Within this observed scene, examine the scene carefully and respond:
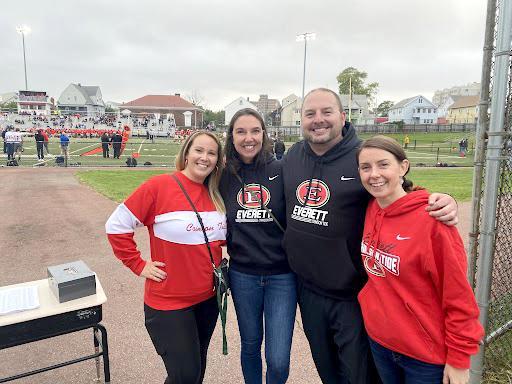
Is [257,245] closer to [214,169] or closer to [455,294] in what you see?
[214,169]

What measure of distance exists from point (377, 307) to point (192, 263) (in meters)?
1.22

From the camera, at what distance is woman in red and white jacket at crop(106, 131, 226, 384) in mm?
2551

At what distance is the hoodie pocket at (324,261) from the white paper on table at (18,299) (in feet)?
6.13

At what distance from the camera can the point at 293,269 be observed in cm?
262

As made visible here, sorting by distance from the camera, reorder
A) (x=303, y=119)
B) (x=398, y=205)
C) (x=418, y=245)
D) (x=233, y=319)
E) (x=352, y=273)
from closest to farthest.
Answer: (x=418, y=245)
(x=398, y=205)
(x=352, y=273)
(x=303, y=119)
(x=233, y=319)

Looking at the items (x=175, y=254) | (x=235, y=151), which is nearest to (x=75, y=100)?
(x=235, y=151)

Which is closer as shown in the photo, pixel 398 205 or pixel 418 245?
pixel 418 245

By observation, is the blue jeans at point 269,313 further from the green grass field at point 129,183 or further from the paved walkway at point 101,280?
the green grass field at point 129,183

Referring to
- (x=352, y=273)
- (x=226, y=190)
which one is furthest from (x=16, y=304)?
(x=352, y=273)

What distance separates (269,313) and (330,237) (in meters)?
0.80

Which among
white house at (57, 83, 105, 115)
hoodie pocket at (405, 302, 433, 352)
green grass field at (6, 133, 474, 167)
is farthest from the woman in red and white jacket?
white house at (57, 83, 105, 115)

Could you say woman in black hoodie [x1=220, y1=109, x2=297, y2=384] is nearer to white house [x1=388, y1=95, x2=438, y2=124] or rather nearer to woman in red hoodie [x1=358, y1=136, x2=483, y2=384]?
woman in red hoodie [x1=358, y1=136, x2=483, y2=384]

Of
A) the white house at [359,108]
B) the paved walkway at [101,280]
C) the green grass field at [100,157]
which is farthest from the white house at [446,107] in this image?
the paved walkway at [101,280]

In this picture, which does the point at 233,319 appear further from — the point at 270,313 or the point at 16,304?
the point at 16,304
